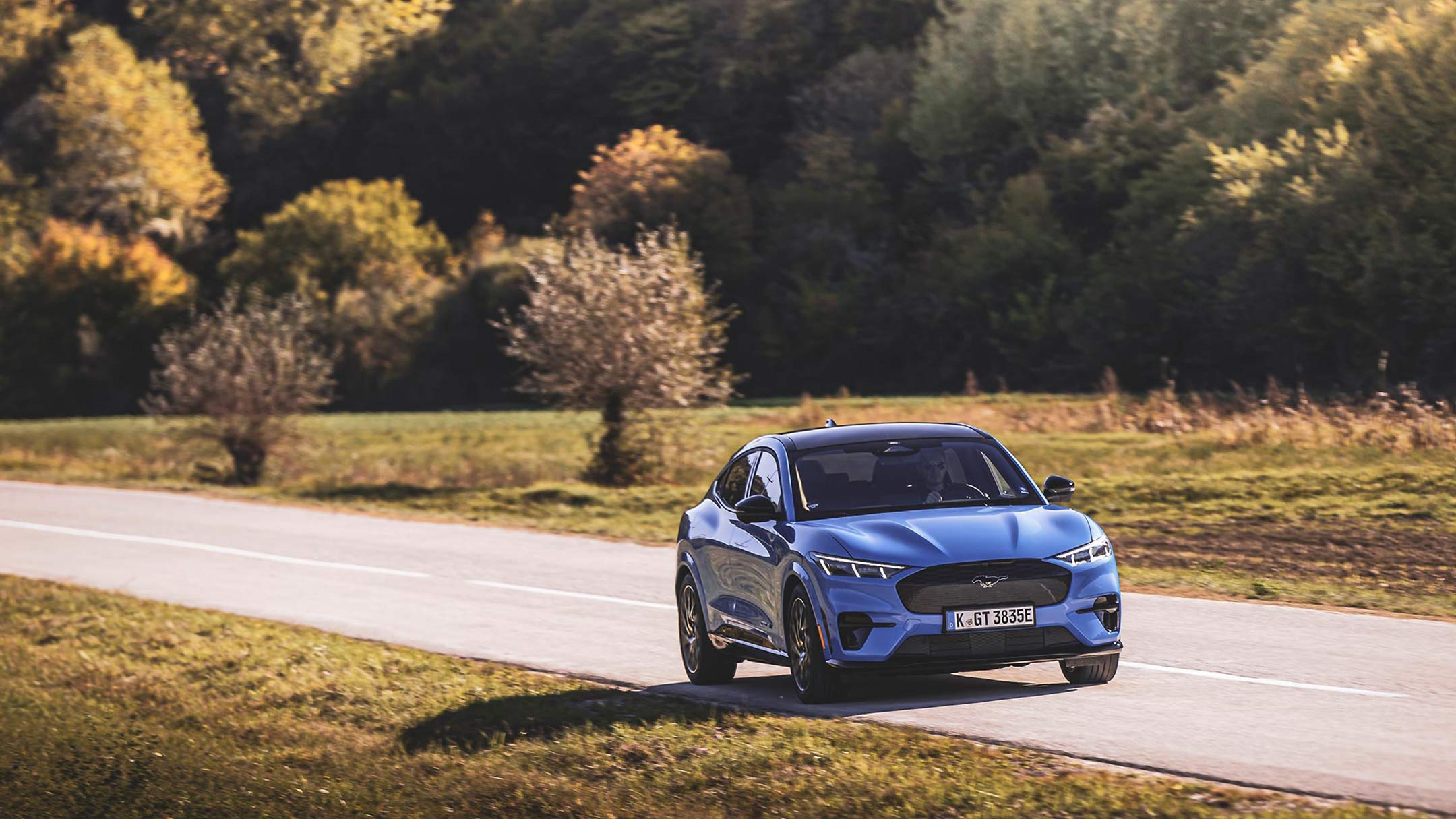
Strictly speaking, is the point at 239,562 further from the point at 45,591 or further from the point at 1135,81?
the point at 1135,81

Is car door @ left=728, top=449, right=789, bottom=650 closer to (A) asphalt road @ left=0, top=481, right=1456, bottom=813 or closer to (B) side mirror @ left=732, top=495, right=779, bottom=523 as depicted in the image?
(B) side mirror @ left=732, top=495, right=779, bottom=523

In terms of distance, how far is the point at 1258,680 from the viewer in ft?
38.7

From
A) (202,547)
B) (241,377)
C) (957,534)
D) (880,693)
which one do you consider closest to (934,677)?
(880,693)

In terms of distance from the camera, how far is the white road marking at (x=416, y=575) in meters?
11.5

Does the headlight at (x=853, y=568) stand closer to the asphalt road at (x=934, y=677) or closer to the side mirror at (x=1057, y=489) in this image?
the asphalt road at (x=934, y=677)

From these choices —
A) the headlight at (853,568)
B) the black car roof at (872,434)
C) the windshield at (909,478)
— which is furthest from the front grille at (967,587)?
the black car roof at (872,434)

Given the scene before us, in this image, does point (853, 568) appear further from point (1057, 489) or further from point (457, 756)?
point (457, 756)

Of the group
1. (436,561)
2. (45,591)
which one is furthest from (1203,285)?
(45,591)

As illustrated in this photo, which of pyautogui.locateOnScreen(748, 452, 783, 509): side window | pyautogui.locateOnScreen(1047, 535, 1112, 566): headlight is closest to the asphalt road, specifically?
pyautogui.locateOnScreen(1047, 535, 1112, 566): headlight

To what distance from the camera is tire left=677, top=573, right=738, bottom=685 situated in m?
12.9

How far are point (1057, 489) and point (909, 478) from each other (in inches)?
38.1

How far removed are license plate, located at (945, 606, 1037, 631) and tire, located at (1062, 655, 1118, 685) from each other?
116 cm

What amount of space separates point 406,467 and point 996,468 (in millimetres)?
28647

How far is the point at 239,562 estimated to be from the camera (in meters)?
23.5
